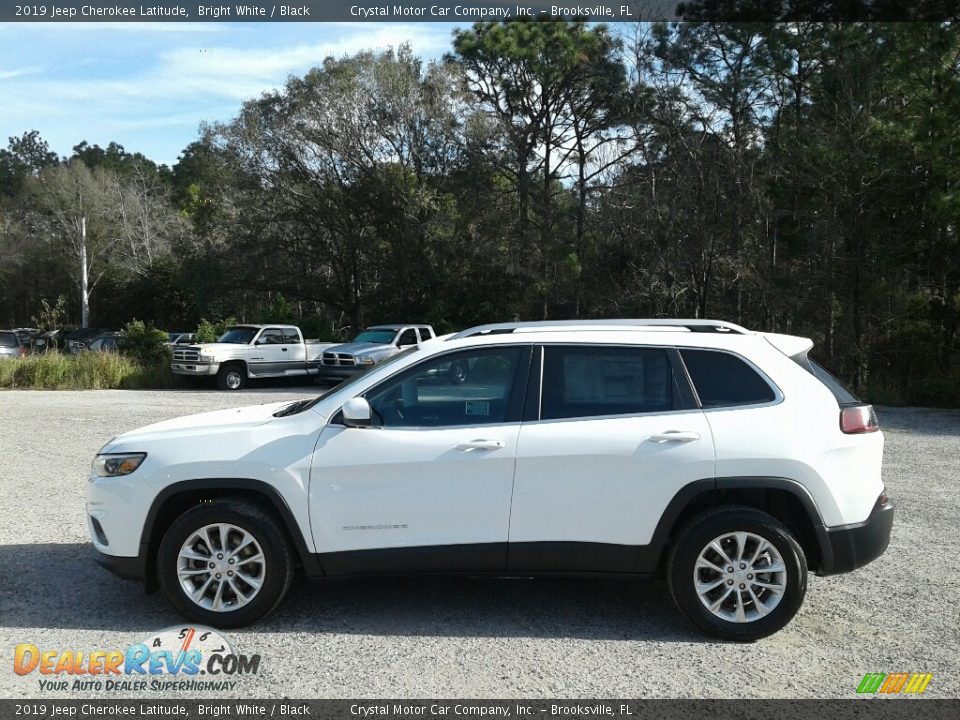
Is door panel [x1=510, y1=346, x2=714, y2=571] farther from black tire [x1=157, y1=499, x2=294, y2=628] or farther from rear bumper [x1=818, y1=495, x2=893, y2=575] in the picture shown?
black tire [x1=157, y1=499, x2=294, y2=628]

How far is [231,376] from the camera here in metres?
22.9

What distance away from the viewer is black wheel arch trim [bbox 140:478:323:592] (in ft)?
15.9

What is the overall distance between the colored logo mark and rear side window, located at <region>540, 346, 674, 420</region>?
66.5 inches

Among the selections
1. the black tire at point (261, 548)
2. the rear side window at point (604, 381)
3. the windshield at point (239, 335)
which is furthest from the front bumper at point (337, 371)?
the rear side window at point (604, 381)

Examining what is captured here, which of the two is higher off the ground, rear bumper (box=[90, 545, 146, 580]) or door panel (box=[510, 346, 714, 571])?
door panel (box=[510, 346, 714, 571])

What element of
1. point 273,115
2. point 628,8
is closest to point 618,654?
point 628,8

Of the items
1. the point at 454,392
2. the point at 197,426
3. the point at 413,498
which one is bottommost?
the point at 413,498

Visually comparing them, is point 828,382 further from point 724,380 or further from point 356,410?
point 356,410

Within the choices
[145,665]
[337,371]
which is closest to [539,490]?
[145,665]

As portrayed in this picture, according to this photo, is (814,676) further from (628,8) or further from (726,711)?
(628,8)

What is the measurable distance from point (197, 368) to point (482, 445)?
61.8ft

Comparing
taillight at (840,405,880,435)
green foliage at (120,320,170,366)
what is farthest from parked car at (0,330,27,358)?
taillight at (840,405,880,435)

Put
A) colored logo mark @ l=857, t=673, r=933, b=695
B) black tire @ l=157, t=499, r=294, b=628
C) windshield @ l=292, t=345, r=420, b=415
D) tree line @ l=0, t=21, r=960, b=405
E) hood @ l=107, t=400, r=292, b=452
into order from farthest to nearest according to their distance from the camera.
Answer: tree line @ l=0, t=21, r=960, b=405 → windshield @ l=292, t=345, r=420, b=415 → hood @ l=107, t=400, r=292, b=452 → black tire @ l=157, t=499, r=294, b=628 → colored logo mark @ l=857, t=673, r=933, b=695

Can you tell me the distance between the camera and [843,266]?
75.4 feet
